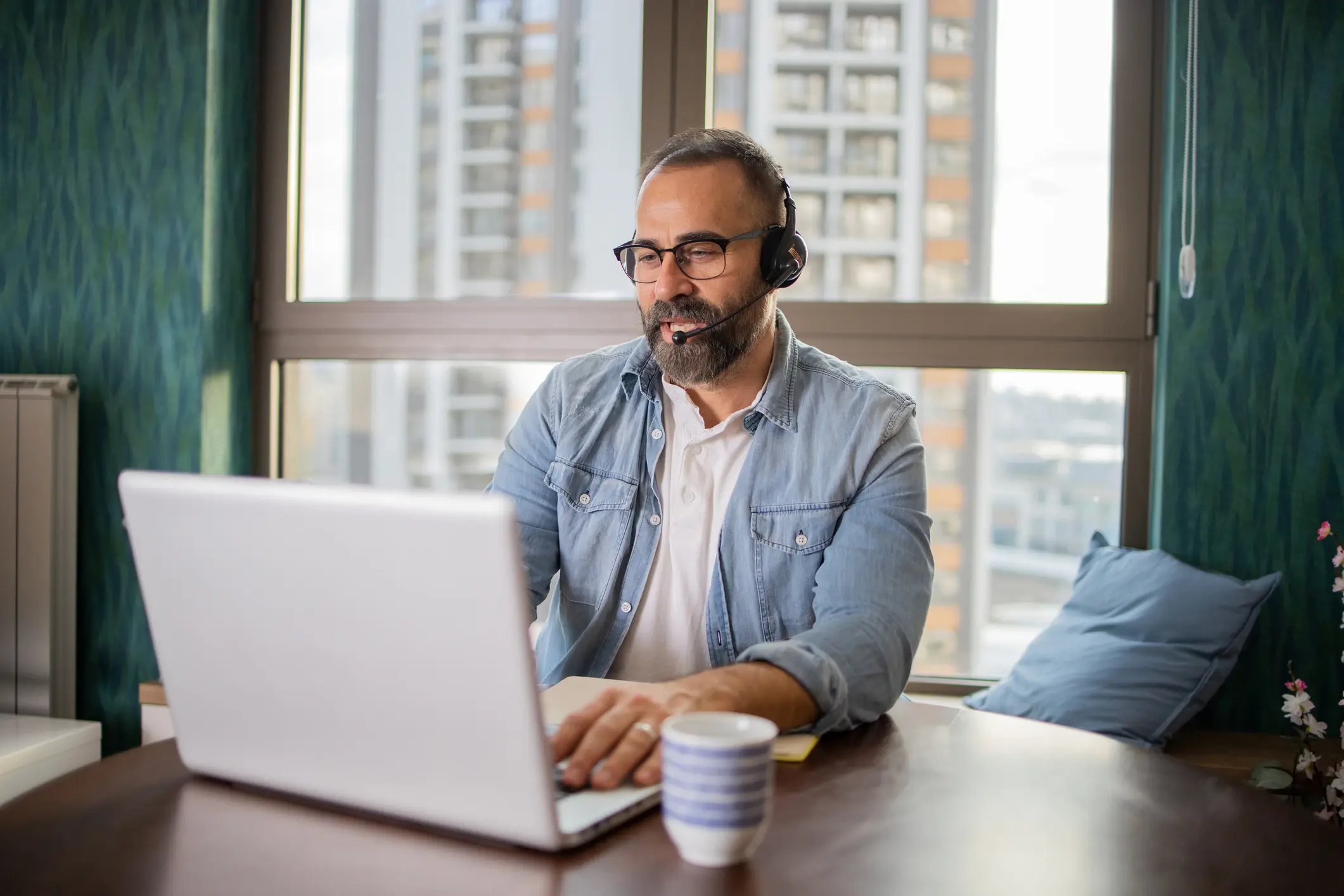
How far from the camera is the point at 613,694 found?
90 cm

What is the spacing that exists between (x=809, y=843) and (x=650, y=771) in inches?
5.0

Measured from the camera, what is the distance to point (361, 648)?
0.72 metres

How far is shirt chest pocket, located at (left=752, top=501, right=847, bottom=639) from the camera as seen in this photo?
1.44 metres

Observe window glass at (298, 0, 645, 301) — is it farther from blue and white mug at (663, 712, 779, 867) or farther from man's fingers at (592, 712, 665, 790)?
blue and white mug at (663, 712, 779, 867)

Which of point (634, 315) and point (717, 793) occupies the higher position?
point (634, 315)

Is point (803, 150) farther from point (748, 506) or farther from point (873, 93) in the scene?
point (748, 506)

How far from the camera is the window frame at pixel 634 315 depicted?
233 cm

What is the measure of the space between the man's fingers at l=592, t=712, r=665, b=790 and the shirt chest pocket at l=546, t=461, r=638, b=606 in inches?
24.8

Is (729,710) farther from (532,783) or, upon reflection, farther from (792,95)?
(792,95)

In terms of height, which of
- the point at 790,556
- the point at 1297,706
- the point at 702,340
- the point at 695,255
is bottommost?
the point at 1297,706

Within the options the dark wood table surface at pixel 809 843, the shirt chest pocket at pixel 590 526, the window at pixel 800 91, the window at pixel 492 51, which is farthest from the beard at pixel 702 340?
the window at pixel 492 51

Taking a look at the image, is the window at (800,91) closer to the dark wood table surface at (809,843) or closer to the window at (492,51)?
the window at (492,51)

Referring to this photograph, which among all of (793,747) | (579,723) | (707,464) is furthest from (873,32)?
(579,723)

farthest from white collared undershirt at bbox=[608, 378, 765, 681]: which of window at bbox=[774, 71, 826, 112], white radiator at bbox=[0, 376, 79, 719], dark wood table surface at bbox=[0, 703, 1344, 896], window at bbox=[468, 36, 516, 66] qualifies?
white radiator at bbox=[0, 376, 79, 719]
